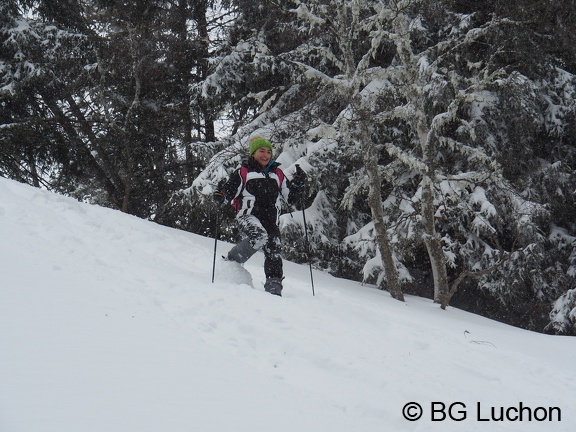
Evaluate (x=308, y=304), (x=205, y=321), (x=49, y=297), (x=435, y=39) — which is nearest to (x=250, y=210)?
(x=308, y=304)

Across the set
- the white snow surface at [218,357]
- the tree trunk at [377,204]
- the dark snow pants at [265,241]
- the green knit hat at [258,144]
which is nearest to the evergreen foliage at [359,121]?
the tree trunk at [377,204]

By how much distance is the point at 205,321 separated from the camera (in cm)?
459

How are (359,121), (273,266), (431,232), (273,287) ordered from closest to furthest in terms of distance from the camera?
(273,287) < (273,266) < (359,121) < (431,232)

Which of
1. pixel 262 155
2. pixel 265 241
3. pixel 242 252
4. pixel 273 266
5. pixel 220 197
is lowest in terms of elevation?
pixel 273 266

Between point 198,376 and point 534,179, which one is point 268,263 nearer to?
point 198,376

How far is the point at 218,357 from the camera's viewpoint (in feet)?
12.6

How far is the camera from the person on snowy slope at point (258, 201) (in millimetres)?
6215

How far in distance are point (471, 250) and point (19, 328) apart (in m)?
9.84

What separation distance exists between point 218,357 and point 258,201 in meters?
2.89

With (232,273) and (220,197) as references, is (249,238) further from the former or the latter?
(220,197)

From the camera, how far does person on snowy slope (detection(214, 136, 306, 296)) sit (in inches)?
245

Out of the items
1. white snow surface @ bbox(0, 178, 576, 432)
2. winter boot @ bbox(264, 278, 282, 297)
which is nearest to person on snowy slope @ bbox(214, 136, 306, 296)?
winter boot @ bbox(264, 278, 282, 297)

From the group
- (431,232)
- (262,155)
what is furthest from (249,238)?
(431,232)

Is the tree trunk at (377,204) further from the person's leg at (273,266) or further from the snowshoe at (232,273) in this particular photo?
the snowshoe at (232,273)
